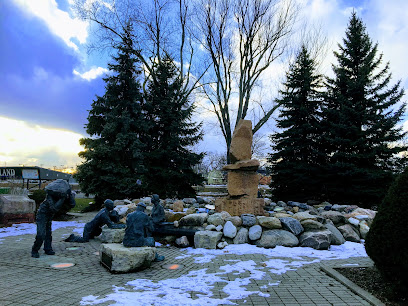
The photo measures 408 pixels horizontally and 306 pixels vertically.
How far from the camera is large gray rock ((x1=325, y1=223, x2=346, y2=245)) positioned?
751 centimetres

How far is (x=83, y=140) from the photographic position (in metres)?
16.6

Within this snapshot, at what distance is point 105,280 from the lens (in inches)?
187

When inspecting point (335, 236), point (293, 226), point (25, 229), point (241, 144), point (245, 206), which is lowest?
point (25, 229)

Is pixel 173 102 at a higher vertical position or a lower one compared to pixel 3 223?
higher

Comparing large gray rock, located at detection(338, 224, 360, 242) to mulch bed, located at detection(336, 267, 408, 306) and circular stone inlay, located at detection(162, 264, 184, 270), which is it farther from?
circular stone inlay, located at detection(162, 264, 184, 270)

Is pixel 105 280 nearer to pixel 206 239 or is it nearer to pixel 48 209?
pixel 48 209

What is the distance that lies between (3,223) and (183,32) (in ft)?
53.0

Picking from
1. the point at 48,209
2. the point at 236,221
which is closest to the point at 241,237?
the point at 236,221

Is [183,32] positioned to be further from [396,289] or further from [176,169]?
[396,289]

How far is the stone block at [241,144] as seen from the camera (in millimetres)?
9523

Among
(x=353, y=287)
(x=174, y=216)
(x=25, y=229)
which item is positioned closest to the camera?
(x=353, y=287)

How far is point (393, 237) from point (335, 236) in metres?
4.07

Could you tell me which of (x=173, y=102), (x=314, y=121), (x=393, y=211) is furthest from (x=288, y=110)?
(x=393, y=211)

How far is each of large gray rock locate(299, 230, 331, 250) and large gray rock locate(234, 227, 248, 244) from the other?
1.47 meters
